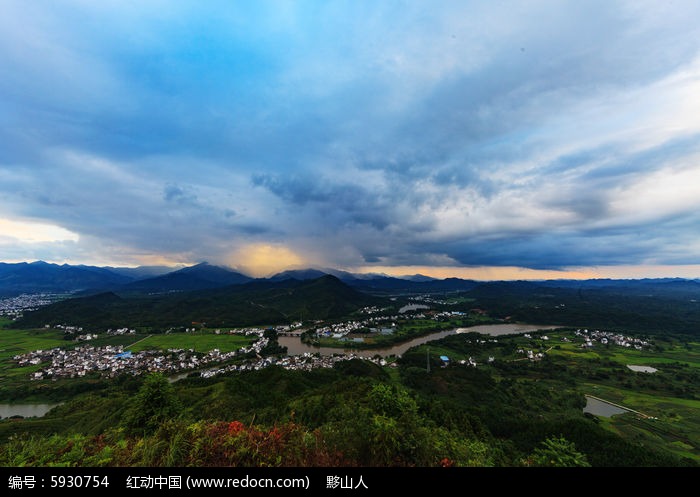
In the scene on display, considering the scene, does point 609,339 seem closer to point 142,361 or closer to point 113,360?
point 142,361

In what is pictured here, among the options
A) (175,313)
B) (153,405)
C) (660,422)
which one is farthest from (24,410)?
(660,422)

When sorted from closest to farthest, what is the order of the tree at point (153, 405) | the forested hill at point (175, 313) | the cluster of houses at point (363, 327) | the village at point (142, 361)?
1. the tree at point (153, 405)
2. the village at point (142, 361)
3. the cluster of houses at point (363, 327)
4. the forested hill at point (175, 313)

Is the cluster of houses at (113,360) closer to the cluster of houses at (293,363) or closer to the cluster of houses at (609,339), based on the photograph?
the cluster of houses at (293,363)

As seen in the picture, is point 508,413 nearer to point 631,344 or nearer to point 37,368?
point 631,344

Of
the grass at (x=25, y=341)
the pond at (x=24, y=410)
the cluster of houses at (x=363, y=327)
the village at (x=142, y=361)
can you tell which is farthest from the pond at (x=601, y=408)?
the grass at (x=25, y=341)

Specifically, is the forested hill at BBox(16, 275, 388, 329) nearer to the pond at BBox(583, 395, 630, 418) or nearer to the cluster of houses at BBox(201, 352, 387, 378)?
the cluster of houses at BBox(201, 352, 387, 378)

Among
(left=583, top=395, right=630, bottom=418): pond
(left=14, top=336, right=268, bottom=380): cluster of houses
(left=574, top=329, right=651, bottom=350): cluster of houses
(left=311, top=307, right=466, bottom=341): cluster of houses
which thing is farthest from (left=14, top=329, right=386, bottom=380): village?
(left=574, top=329, right=651, bottom=350): cluster of houses
